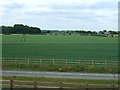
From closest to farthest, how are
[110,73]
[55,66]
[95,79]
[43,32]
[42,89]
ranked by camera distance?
[42,89], [95,79], [110,73], [55,66], [43,32]

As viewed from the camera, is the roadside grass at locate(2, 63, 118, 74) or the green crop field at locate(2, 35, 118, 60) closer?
the roadside grass at locate(2, 63, 118, 74)

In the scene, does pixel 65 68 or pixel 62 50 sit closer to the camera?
pixel 65 68

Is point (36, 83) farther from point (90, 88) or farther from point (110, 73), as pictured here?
point (110, 73)

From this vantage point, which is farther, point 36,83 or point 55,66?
point 55,66

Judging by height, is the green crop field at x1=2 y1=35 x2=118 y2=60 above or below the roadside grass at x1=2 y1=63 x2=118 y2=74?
above

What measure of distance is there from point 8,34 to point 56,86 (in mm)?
90505

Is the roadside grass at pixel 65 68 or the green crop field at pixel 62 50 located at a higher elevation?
the green crop field at pixel 62 50

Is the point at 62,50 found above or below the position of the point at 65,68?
above

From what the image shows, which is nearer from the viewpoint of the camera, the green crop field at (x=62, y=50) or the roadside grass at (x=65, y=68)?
the roadside grass at (x=65, y=68)

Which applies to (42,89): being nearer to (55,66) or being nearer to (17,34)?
(55,66)

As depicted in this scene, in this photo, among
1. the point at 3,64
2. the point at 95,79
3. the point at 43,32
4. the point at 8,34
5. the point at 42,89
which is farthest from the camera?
the point at 43,32

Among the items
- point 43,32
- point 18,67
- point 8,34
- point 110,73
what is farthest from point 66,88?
point 43,32

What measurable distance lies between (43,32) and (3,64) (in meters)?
108

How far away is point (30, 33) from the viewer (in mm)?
125312
